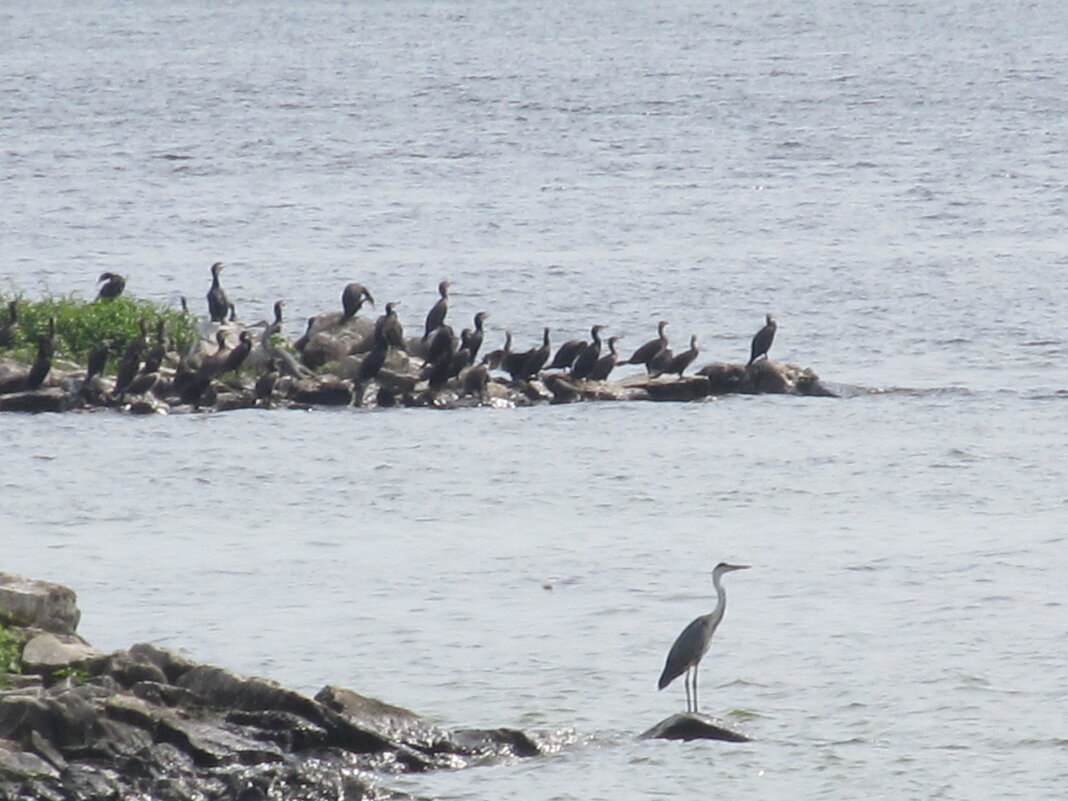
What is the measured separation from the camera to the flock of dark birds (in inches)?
1033

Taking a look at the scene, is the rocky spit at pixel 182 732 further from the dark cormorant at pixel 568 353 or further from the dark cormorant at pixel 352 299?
the dark cormorant at pixel 352 299

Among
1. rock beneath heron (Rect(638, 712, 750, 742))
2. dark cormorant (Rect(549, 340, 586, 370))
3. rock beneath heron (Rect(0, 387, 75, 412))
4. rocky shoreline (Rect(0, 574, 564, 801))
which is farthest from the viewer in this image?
dark cormorant (Rect(549, 340, 586, 370))

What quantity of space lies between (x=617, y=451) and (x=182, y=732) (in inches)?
478

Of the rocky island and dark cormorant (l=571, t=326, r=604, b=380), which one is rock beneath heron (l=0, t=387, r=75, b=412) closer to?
the rocky island

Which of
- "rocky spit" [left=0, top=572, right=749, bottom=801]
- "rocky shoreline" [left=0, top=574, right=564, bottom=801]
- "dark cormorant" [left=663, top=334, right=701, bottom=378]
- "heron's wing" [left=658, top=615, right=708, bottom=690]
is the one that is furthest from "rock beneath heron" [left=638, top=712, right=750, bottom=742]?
"dark cormorant" [left=663, top=334, right=701, bottom=378]

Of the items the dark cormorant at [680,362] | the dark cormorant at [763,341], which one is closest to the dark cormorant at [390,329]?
the dark cormorant at [680,362]

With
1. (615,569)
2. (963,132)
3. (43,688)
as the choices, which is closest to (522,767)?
(43,688)

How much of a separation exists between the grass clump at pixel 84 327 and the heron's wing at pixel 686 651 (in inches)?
546

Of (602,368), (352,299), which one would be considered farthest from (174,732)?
(352,299)

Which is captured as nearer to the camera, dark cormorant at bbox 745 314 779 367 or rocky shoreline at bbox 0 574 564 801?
rocky shoreline at bbox 0 574 564 801

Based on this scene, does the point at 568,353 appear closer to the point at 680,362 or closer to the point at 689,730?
the point at 680,362

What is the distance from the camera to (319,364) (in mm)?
27891

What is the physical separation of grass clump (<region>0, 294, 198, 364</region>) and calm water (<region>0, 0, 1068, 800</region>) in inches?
66.5

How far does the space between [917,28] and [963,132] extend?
42.3m
